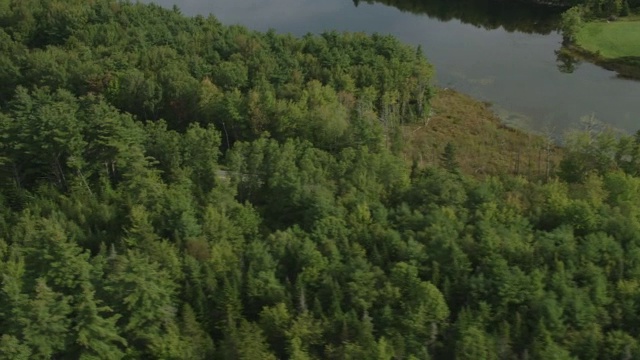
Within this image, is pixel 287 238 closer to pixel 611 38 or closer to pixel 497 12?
pixel 611 38

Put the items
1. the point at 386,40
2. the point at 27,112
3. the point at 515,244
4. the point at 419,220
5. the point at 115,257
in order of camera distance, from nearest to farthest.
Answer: the point at 115,257 → the point at 515,244 → the point at 419,220 → the point at 27,112 → the point at 386,40

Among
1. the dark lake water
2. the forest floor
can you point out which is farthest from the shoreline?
the forest floor

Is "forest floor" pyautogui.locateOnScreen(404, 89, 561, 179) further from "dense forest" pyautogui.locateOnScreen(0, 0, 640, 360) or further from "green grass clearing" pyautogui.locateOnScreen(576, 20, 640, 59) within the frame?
"green grass clearing" pyautogui.locateOnScreen(576, 20, 640, 59)

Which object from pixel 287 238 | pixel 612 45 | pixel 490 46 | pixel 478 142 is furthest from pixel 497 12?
pixel 287 238

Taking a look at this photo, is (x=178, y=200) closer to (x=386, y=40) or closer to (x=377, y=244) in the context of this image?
(x=377, y=244)

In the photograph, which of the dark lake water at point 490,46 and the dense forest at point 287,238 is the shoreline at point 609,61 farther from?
the dense forest at point 287,238

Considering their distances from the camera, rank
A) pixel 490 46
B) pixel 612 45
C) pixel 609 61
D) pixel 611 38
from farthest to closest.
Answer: pixel 490 46
pixel 611 38
pixel 612 45
pixel 609 61

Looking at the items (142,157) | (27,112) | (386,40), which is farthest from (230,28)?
(142,157)
